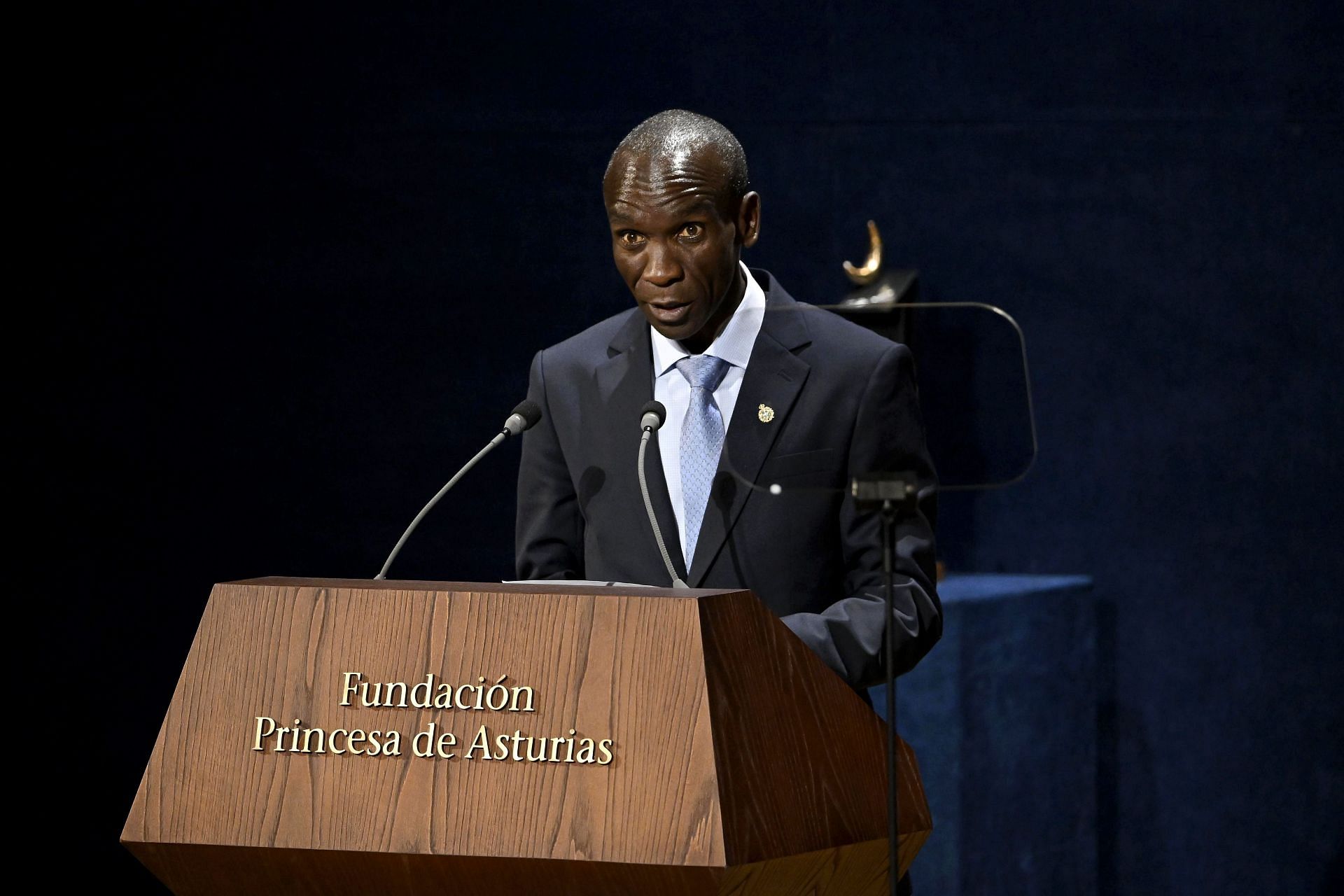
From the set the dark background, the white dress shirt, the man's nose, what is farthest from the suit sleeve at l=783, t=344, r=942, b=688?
the dark background

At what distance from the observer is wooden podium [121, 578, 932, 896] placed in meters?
1.32

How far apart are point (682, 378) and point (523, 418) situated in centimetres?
31

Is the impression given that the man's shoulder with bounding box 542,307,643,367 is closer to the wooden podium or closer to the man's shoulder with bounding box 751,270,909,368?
the man's shoulder with bounding box 751,270,909,368

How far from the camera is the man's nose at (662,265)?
Result: 1.92 metres

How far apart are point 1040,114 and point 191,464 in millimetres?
2082

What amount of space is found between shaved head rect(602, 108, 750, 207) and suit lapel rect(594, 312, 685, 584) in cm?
21

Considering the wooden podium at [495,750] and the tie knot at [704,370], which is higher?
the tie knot at [704,370]

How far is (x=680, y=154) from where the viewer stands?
192cm

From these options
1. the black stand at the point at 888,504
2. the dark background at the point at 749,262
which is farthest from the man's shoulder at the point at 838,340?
the dark background at the point at 749,262

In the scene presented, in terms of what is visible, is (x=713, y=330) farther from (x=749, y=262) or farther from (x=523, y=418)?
(x=749, y=262)

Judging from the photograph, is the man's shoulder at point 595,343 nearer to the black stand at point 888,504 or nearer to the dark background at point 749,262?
the black stand at point 888,504

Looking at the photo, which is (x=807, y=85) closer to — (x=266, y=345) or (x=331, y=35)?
(x=331, y=35)

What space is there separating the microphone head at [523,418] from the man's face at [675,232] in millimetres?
226

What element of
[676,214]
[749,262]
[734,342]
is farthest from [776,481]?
[749,262]
